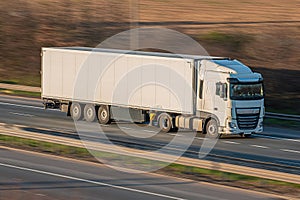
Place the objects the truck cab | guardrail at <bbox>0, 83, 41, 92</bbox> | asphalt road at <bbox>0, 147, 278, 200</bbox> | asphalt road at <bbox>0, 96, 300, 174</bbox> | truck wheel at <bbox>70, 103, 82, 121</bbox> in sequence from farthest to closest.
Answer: guardrail at <bbox>0, 83, 41, 92</bbox> → truck wheel at <bbox>70, 103, 82, 121</bbox> → the truck cab → asphalt road at <bbox>0, 96, 300, 174</bbox> → asphalt road at <bbox>0, 147, 278, 200</bbox>

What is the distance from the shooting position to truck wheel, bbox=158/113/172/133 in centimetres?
3569

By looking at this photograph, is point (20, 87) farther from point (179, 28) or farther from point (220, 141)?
point (220, 141)

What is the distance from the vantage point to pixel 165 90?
35594 millimetres

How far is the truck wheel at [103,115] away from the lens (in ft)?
124

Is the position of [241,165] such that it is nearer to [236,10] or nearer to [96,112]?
[96,112]

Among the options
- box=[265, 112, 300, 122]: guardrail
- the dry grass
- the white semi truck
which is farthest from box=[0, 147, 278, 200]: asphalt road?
the dry grass

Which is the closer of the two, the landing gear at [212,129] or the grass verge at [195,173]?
the grass verge at [195,173]

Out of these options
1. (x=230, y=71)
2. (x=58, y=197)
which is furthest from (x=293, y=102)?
(x=58, y=197)

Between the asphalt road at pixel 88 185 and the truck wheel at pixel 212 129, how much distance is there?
9.00 m

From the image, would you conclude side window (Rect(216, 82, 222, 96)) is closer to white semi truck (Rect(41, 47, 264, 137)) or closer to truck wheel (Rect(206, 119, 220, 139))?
white semi truck (Rect(41, 47, 264, 137))

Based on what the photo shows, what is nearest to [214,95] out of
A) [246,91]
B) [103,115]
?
[246,91]

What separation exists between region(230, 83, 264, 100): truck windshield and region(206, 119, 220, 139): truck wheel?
1.34 metres

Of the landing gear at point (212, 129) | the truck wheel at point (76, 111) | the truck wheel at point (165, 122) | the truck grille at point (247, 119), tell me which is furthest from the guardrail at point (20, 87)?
the truck grille at point (247, 119)

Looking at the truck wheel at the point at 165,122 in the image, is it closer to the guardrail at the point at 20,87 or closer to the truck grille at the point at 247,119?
the truck grille at the point at 247,119
